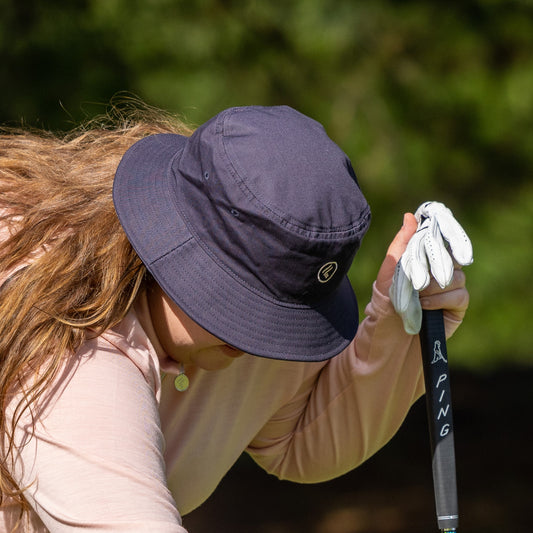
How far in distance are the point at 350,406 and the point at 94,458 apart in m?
0.73

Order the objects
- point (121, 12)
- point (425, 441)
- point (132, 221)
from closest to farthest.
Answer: point (132, 221) < point (121, 12) < point (425, 441)

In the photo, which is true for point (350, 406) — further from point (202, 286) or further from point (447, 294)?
point (202, 286)

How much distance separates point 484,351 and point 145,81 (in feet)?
5.13

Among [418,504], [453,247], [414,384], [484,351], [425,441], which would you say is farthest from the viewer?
[425,441]

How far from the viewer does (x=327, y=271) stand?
1.27 metres

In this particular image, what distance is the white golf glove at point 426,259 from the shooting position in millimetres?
1447

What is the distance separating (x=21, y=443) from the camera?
119 centimetres

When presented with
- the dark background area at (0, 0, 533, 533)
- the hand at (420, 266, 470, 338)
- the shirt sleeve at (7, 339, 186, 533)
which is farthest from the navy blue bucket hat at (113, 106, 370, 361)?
the dark background area at (0, 0, 533, 533)

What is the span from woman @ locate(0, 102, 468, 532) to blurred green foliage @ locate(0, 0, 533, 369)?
5.27ft

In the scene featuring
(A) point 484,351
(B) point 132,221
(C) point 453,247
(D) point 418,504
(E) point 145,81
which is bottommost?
(D) point 418,504

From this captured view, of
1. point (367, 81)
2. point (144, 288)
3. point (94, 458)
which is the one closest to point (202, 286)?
point (144, 288)

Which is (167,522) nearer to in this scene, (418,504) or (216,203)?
(216,203)

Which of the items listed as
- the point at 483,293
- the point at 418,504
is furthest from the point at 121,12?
the point at 418,504

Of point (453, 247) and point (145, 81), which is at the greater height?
point (145, 81)
